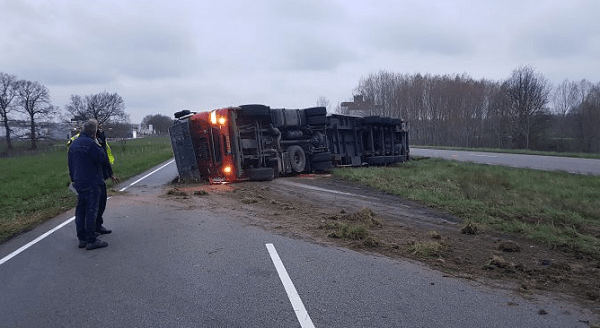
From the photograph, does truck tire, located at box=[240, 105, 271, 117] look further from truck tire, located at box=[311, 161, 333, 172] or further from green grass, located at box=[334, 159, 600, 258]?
green grass, located at box=[334, 159, 600, 258]

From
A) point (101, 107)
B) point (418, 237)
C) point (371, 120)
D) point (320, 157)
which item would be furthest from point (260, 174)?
point (101, 107)

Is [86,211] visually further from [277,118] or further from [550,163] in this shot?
[550,163]

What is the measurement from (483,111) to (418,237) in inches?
2123

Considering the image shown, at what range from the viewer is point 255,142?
Answer: 1374 centimetres

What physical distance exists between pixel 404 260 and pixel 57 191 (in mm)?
13337

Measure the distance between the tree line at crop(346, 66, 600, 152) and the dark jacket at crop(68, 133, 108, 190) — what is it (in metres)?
40.9

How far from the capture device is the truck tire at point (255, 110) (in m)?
13.3

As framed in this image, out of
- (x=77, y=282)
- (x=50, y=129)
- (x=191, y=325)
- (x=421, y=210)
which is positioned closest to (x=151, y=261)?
(x=77, y=282)

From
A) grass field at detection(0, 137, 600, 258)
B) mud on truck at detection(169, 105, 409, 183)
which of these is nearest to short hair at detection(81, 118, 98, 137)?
grass field at detection(0, 137, 600, 258)

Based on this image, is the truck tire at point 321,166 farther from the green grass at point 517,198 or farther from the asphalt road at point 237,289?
the asphalt road at point 237,289

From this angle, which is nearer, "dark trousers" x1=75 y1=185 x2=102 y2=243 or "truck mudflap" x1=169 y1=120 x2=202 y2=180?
"dark trousers" x1=75 y1=185 x2=102 y2=243

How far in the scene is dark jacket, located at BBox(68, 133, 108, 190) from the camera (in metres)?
6.67

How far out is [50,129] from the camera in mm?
70312

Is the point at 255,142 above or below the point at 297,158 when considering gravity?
above
